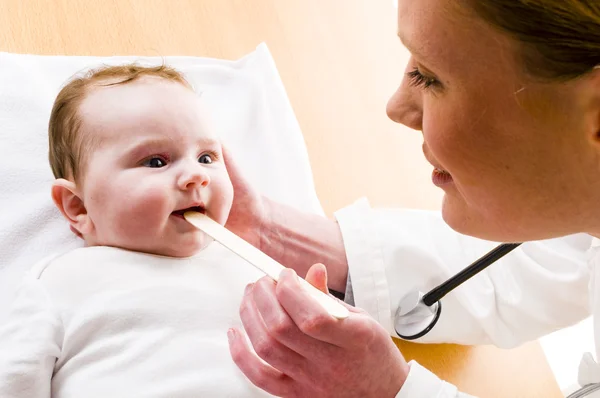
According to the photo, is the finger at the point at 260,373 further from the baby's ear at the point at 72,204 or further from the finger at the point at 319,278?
the baby's ear at the point at 72,204

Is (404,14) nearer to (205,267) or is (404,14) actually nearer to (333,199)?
(205,267)

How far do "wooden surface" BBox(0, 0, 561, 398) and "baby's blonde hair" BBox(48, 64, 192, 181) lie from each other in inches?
13.9

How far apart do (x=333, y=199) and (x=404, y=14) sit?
71 cm

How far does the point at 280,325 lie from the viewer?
683mm

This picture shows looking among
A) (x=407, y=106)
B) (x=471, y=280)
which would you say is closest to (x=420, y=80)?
(x=407, y=106)

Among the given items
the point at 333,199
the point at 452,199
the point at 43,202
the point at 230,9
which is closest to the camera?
the point at 452,199

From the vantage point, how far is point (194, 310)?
804 mm

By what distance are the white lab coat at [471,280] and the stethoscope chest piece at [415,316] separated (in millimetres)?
16

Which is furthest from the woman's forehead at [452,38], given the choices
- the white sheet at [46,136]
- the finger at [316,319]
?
the white sheet at [46,136]

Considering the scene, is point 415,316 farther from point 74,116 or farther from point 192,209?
point 74,116

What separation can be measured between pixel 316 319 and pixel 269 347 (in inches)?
4.0

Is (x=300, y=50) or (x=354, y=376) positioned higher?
(x=300, y=50)

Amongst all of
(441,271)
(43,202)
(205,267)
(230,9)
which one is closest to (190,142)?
(205,267)

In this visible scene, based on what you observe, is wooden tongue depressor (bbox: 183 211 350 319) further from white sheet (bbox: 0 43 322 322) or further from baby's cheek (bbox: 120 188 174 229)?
white sheet (bbox: 0 43 322 322)
